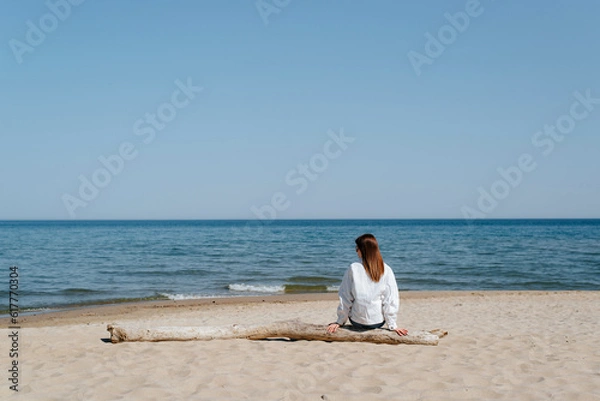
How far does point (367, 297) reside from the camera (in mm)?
6418

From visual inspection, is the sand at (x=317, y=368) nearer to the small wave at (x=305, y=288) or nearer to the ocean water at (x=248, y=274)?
the ocean water at (x=248, y=274)

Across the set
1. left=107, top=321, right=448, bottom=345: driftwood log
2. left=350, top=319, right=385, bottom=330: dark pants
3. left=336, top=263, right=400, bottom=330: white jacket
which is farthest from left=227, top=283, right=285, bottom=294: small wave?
left=336, top=263, right=400, bottom=330: white jacket

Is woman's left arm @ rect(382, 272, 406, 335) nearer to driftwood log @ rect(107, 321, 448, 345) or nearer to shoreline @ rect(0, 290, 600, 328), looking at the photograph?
driftwood log @ rect(107, 321, 448, 345)

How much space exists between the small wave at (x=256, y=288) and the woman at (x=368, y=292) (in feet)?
40.2

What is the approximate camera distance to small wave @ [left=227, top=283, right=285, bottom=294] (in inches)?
740

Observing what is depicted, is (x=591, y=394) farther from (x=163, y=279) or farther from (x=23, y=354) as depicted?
(x=163, y=279)

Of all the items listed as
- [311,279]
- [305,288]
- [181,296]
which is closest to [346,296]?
[181,296]

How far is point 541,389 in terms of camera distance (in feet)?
15.8

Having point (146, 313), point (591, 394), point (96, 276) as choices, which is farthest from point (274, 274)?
point (591, 394)

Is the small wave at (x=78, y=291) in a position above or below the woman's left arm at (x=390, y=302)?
below

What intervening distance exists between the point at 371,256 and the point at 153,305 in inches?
421

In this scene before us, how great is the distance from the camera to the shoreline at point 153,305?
12.6 meters

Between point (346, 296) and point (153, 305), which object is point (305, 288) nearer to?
point (153, 305)

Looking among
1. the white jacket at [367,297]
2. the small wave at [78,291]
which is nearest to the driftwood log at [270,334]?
the white jacket at [367,297]
